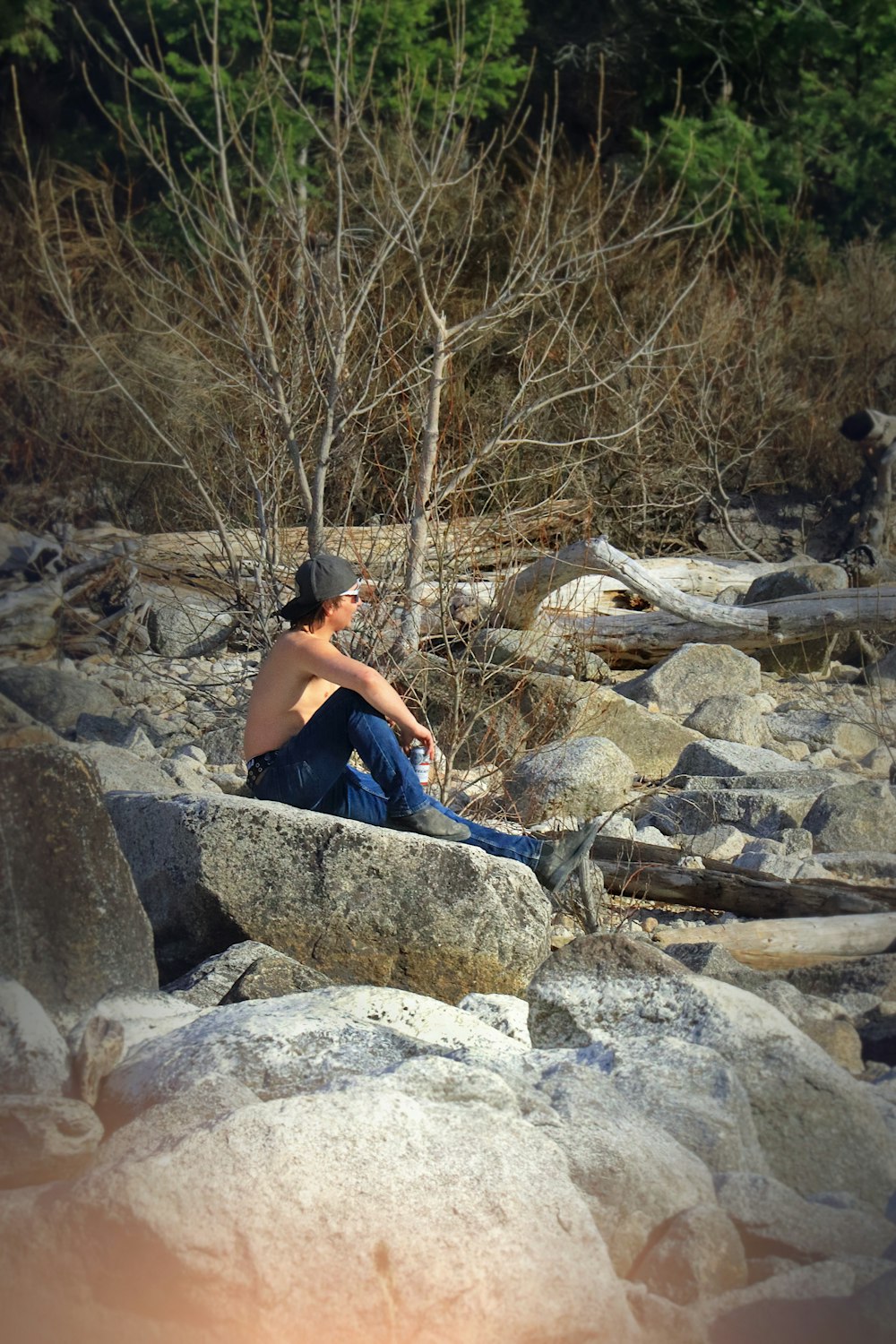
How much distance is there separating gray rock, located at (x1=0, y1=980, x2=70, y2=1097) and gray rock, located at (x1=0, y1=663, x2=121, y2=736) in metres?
1.05

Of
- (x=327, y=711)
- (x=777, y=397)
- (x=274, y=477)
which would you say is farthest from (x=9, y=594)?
(x=777, y=397)

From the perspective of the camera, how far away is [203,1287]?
2.19 m

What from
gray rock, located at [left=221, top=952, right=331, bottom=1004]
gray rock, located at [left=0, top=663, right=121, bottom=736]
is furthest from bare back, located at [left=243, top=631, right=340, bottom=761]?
gray rock, located at [left=221, top=952, right=331, bottom=1004]

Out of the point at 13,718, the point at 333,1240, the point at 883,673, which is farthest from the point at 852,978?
the point at 883,673

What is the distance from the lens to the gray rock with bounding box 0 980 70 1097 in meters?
2.66

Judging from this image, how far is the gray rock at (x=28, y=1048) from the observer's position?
105 inches

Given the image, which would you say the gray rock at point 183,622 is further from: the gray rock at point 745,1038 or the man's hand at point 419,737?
the gray rock at point 745,1038

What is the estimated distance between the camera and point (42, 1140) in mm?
2490

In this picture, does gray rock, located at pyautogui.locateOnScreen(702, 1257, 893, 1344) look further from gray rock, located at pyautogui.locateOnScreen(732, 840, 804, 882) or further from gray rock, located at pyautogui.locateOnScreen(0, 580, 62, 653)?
gray rock, located at pyautogui.locateOnScreen(0, 580, 62, 653)

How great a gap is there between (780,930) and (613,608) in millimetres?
4516

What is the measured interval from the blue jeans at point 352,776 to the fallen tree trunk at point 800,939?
23.5 inches

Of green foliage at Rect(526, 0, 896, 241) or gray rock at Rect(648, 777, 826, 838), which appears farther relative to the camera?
green foliage at Rect(526, 0, 896, 241)

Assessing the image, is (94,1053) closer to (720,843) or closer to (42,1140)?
(42,1140)

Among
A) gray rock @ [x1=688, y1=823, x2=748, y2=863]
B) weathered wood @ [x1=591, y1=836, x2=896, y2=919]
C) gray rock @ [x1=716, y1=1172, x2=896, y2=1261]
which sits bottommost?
gray rock @ [x1=688, y1=823, x2=748, y2=863]
